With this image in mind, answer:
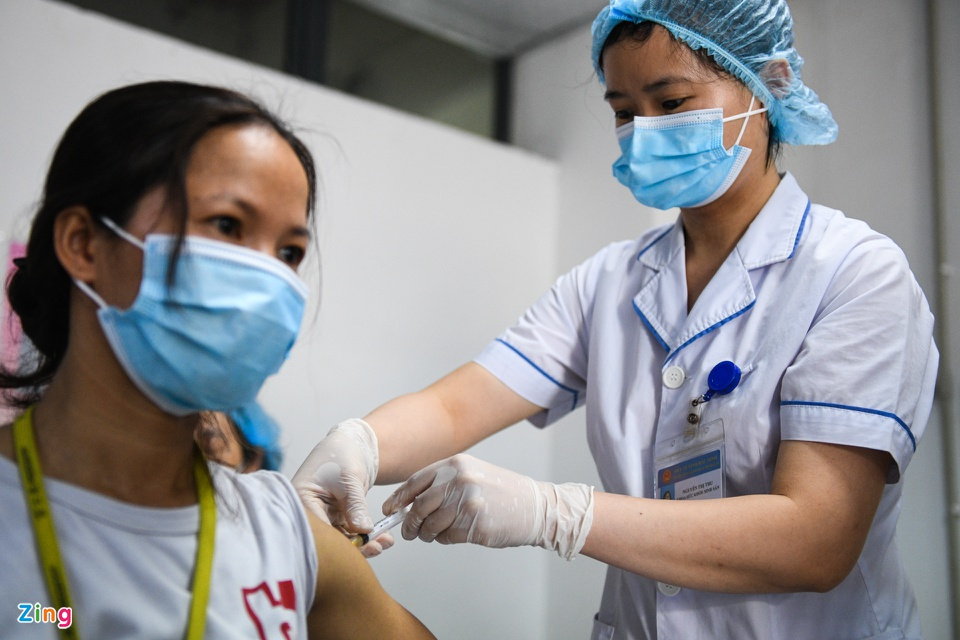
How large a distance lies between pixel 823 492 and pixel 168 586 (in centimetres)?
91

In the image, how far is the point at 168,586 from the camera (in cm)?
89

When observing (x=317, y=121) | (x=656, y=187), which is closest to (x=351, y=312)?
(x=317, y=121)

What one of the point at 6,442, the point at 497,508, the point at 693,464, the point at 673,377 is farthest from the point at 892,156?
the point at 6,442

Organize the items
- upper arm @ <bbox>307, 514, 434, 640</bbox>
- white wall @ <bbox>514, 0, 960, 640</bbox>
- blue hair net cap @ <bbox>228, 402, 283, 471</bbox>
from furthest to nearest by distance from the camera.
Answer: white wall @ <bbox>514, 0, 960, 640</bbox>, blue hair net cap @ <bbox>228, 402, 283, 471</bbox>, upper arm @ <bbox>307, 514, 434, 640</bbox>

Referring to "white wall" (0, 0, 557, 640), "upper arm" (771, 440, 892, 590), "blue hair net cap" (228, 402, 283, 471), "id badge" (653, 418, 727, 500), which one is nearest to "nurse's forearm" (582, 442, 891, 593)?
"upper arm" (771, 440, 892, 590)

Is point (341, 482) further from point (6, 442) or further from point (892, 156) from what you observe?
point (892, 156)

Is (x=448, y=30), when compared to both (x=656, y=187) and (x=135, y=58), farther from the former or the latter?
(x=656, y=187)

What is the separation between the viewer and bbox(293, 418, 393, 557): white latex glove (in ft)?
4.27

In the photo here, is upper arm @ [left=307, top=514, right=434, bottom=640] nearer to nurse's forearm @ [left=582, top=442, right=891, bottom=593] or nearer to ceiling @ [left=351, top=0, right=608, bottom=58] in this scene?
nurse's forearm @ [left=582, top=442, right=891, bottom=593]

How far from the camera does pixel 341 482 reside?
1357mm

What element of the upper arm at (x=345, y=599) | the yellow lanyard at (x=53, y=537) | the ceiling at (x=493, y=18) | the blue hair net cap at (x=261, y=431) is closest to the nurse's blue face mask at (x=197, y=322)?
the yellow lanyard at (x=53, y=537)

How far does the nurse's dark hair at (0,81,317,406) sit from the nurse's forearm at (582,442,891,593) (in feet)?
2.37

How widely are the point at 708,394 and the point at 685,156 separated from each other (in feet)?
1.40

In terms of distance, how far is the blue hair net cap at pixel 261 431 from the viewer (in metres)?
2.19
